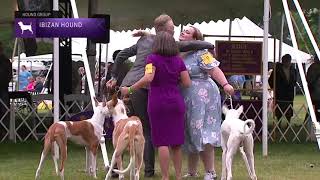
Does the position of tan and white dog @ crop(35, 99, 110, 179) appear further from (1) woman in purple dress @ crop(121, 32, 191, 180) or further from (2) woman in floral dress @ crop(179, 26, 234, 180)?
(2) woman in floral dress @ crop(179, 26, 234, 180)

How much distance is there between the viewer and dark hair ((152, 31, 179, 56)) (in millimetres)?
6320

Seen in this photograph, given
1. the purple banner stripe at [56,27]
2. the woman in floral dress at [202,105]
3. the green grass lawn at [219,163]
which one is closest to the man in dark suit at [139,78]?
the woman in floral dress at [202,105]

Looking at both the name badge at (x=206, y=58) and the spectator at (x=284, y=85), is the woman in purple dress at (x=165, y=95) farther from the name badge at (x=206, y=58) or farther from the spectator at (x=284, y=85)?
the spectator at (x=284, y=85)

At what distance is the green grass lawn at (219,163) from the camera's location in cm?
766

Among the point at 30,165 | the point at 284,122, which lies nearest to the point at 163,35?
the point at 30,165

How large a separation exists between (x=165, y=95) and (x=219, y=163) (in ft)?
9.04

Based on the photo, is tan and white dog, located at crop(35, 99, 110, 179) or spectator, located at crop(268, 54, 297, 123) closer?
tan and white dog, located at crop(35, 99, 110, 179)

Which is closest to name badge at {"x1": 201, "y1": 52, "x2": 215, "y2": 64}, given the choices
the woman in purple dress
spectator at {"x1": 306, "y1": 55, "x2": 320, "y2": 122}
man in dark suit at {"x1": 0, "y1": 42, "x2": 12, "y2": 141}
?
the woman in purple dress

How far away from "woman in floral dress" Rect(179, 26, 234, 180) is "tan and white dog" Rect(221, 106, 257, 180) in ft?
0.62

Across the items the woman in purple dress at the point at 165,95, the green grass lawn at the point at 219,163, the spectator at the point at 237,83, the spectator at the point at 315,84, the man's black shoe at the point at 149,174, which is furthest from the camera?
the spectator at the point at 237,83

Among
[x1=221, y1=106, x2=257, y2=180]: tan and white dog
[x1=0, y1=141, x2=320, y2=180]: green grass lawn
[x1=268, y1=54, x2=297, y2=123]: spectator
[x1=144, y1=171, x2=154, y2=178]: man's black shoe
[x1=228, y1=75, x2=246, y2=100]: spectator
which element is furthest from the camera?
[x1=268, y1=54, x2=297, y2=123]: spectator

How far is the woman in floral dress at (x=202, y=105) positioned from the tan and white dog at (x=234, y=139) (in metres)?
0.19

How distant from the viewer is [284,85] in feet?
46.7

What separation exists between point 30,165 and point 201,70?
9.69ft
